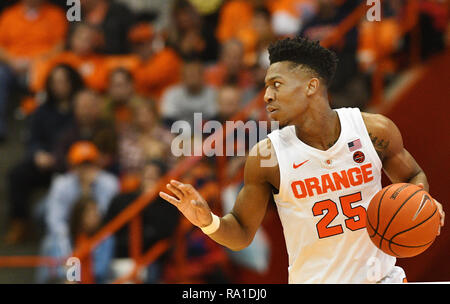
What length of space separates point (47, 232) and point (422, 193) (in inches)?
183

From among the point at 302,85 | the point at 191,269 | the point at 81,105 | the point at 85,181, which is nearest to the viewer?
the point at 302,85

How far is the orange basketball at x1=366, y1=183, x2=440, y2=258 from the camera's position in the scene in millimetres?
3790

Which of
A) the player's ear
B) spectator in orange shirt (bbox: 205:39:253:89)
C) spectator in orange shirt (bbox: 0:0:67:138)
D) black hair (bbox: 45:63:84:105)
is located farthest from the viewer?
spectator in orange shirt (bbox: 0:0:67:138)

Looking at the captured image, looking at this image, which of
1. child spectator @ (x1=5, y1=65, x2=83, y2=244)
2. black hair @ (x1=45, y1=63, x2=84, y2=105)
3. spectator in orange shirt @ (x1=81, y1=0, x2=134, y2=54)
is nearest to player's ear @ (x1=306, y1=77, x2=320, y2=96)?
child spectator @ (x1=5, y1=65, x2=83, y2=244)

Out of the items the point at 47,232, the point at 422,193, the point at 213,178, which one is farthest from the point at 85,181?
the point at 422,193

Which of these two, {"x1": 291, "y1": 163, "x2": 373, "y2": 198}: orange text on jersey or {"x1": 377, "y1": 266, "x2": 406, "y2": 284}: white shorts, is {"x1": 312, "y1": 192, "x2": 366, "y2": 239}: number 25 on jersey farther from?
{"x1": 377, "y1": 266, "x2": 406, "y2": 284}: white shorts

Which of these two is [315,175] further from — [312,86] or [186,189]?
[186,189]

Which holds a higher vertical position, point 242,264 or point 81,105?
point 81,105

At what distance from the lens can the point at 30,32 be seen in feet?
29.3

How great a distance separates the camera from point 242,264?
6.58 meters

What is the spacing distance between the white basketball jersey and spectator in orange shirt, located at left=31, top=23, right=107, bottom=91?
4612 mm

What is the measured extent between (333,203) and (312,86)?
629 millimetres

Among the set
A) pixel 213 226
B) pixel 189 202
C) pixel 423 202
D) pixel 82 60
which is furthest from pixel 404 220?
pixel 82 60

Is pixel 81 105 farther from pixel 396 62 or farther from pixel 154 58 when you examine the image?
pixel 396 62
